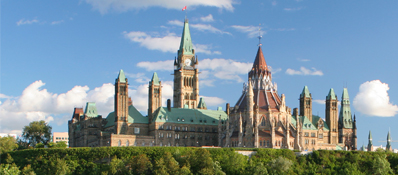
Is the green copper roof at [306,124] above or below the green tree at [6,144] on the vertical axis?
above

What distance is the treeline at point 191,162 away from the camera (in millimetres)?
128625

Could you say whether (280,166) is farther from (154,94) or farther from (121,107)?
(154,94)

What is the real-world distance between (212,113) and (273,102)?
2546 centimetres

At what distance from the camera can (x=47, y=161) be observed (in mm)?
139750

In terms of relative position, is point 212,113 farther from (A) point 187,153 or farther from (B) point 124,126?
(A) point 187,153

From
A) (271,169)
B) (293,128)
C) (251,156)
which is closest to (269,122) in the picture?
(293,128)

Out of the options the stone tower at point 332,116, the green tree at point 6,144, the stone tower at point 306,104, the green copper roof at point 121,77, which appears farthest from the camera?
the stone tower at point 332,116

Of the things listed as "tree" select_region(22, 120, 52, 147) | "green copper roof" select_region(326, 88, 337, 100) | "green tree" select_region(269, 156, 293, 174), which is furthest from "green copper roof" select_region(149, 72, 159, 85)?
"green copper roof" select_region(326, 88, 337, 100)

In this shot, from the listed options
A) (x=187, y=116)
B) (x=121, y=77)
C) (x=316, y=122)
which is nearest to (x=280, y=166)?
(x=187, y=116)

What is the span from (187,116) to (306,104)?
40.3m

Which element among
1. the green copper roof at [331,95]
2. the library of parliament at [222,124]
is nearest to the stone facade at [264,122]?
the library of parliament at [222,124]

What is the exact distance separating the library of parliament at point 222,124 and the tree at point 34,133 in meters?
8.98

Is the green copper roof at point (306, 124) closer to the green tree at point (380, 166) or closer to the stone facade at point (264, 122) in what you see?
Answer: the stone facade at point (264, 122)

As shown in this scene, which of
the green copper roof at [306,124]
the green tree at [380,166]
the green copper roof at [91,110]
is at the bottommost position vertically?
the green tree at [380,166]
